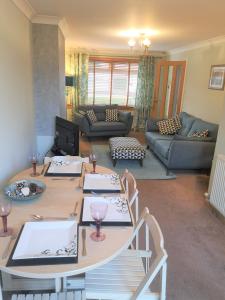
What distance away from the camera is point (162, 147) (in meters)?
4.42

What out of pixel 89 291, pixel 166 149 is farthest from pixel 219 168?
pixel 89 291

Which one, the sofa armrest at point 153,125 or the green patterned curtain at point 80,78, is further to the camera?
the green patterned curtain at point 80,78

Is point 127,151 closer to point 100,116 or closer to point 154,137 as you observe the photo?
point 154,137

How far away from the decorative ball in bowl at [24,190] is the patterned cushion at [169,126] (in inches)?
158

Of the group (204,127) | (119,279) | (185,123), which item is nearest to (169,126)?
(185,123)

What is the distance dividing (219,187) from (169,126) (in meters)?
2.71

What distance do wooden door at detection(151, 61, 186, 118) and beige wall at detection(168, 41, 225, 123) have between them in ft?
0.80

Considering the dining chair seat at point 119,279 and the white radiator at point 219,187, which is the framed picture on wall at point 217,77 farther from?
the dining chair seat at point 119,279

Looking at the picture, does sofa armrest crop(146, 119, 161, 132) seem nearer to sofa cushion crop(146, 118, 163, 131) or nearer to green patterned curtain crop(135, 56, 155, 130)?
sofa cushion crop(146, 118, 163, 131)

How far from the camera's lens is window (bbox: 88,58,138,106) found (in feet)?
23.5

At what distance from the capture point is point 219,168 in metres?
2.84

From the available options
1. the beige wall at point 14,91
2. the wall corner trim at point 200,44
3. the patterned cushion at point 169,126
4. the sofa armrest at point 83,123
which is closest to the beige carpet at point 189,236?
the patterned cushion at point 169,126

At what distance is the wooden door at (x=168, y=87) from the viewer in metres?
6.11

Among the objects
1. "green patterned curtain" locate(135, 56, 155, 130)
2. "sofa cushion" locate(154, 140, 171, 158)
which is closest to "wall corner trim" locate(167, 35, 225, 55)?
"green patterned curtain" locate(135, 56, 155, 130)
